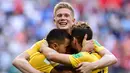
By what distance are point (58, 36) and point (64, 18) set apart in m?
0.83

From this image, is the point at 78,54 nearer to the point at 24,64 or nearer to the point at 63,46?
the point at 63,46

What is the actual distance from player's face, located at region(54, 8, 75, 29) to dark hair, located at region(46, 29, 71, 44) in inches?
25.2

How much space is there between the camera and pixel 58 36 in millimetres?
6285

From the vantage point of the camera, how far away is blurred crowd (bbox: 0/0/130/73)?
49.4ft

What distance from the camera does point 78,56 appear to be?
621cm

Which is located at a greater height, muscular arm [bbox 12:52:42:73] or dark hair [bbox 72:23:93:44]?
dark hair [bbox 72:23:93:44]

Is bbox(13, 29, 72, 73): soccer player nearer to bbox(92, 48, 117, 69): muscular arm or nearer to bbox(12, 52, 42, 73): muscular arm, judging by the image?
bbox(12, 52, 42, 73): muscular arm

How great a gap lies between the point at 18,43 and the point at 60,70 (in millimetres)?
8961

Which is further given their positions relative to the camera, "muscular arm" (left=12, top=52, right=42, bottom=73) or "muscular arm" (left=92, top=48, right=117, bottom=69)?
"muscular arm" (left=12, top=52, right=42, bottom=73)

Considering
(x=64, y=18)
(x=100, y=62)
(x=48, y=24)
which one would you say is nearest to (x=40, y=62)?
(x=100, y=62)

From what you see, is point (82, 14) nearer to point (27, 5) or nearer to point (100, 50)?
point (27, 5)

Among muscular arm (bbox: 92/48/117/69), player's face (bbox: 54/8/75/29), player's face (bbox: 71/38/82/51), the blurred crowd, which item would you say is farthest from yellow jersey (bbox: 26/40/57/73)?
the blurred crowd

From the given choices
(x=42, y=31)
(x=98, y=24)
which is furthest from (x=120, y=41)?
(x=42, y=31)

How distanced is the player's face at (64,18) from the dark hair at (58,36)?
639 millimetres
